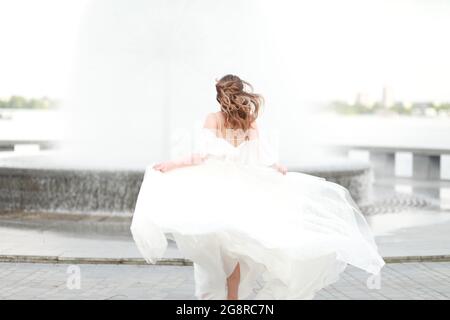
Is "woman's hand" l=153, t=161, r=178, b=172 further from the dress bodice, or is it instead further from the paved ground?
the paved ground

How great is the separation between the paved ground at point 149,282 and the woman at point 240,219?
1.01 metres

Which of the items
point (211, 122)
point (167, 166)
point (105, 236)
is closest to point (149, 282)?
Answer: point (167, 166)

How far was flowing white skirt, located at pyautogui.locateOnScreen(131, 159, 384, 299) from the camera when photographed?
22.4ft

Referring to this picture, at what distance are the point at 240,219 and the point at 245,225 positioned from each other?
0.07 metres

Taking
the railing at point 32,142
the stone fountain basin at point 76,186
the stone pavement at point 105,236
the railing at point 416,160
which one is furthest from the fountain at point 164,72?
the railing at point 32,142

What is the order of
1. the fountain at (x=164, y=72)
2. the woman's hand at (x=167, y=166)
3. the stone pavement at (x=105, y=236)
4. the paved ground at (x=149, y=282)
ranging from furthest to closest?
the fountain at (x=164, y=72)
the stone pavement at (x=105, y=236)
the paved ground at (x=149, y=282)
the woman's hand at (x=167, y=166)

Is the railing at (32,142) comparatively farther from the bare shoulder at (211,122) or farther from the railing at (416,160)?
the bare shoulder at (211,122)

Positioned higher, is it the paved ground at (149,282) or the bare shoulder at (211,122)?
the bare shoulder at (211,122)

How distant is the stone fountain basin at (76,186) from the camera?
540 inches

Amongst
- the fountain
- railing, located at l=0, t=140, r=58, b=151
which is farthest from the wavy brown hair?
railing, located at l=0, t=140, r=58, b=151

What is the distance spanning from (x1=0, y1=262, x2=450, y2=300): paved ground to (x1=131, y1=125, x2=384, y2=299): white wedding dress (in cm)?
102
